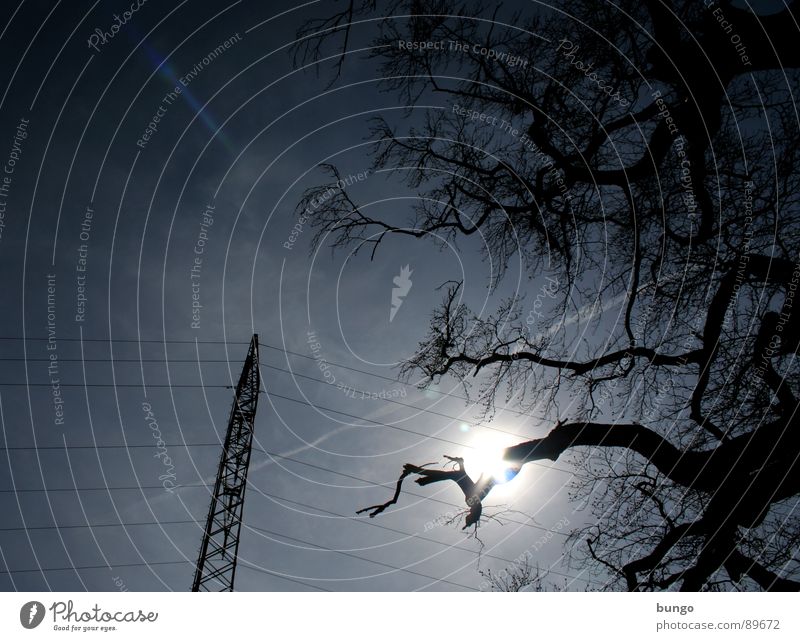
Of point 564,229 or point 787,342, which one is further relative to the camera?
point 564,229

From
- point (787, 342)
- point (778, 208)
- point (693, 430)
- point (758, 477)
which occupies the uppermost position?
point (778, 208)

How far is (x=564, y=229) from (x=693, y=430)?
3.89 m

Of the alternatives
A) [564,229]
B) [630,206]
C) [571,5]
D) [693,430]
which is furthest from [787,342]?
[571,5]

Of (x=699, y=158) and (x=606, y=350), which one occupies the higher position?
(x=699, y=158)

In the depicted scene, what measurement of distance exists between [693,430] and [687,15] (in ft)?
19.3

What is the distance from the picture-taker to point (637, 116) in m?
8.04

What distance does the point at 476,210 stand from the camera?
30.9 ft

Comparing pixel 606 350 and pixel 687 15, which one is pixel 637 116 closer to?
pixel 687 15

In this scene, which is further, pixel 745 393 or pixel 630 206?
pixel 630 206

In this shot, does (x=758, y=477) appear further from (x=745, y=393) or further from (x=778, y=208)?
(x=778, y=208)
